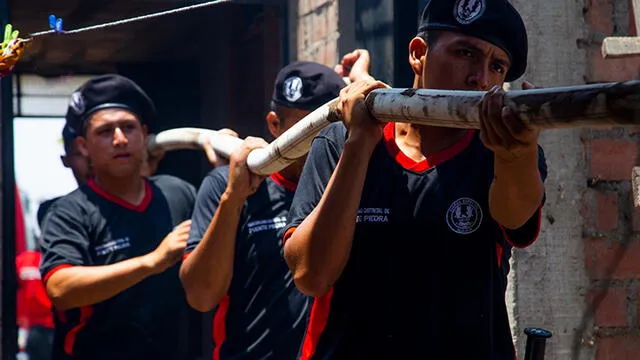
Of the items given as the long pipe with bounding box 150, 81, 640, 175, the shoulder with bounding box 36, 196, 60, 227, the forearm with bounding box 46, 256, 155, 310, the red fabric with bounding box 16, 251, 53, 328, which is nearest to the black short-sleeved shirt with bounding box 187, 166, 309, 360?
the forearm with bounding box 46, 256, 155, 310

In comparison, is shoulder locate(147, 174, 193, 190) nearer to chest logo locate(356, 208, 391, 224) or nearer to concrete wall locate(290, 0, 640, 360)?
concrete wall locate(290, 0, 640, 360)

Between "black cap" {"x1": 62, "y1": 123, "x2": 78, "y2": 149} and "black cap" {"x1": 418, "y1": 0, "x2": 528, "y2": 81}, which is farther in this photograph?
"black cap" {"x1": 62, "y1": 123, "x2": 78, "y2": 149}

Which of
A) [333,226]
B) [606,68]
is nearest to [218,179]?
[606,68]

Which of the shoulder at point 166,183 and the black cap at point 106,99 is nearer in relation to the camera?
the black cap at point 106,99

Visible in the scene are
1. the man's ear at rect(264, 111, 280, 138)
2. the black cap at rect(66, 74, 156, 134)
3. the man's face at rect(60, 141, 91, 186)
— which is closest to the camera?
the man's ear at rect(264, 111, 280, 138)

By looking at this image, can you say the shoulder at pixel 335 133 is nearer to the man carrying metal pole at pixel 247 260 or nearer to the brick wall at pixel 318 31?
the man carrying metal pole at pixel 247 260

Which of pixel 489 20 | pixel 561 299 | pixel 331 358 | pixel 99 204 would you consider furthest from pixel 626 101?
pixel 99 204

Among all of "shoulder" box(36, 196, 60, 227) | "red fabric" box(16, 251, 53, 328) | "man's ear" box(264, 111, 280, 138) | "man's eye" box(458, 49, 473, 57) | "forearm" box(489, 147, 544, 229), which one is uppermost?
"man's eye" box(458, 49, 473, 57)

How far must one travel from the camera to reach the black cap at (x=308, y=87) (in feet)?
14.9

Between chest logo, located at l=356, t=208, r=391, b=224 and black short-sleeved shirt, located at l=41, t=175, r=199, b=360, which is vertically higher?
chest logo, located at l=356, t=208, r=391, b=224

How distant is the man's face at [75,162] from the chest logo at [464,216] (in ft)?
10.6

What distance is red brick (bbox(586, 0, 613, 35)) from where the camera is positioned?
4.36m

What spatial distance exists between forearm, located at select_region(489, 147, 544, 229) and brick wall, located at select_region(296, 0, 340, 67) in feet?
8.90

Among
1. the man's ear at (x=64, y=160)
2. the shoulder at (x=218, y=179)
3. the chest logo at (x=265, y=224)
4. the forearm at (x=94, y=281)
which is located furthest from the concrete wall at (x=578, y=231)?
the man's ear at (x=64, y=160)
